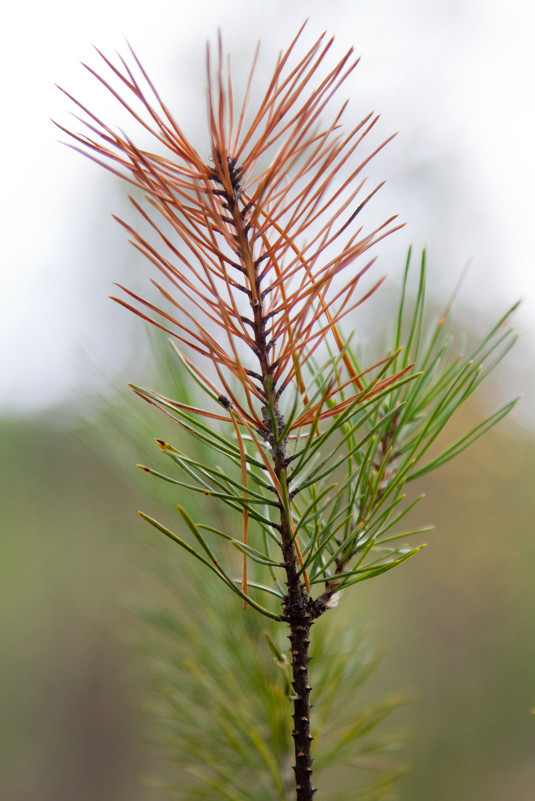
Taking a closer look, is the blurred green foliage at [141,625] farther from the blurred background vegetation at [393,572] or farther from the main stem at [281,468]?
the main stem at [281,468]

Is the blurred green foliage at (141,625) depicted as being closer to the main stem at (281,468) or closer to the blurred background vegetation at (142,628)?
the blurred background vegetation at (142,628)

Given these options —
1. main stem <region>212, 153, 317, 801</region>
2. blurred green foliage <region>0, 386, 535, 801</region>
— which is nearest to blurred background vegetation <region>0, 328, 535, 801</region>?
blurred green foliage <region>0, 386, 535, 801</region>

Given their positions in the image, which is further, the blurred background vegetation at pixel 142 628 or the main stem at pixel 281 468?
the blurred background vegetation at pixel 142 628

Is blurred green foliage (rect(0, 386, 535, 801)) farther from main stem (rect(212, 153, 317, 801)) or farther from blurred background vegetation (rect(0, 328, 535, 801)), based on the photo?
main stem (rect(212, 153, 317, 801))

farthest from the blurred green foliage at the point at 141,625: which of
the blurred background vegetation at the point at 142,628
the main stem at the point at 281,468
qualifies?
the main stem at the point at 281,468

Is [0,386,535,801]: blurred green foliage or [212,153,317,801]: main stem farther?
[0,386,535,801]: blurred green foliage

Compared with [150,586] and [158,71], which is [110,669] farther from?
[158,71]

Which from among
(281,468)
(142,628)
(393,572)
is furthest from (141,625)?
(281,468)

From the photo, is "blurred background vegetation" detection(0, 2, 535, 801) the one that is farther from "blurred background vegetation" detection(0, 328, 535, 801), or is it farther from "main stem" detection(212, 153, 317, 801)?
"main stem" detection(212, 153, 317, 801)

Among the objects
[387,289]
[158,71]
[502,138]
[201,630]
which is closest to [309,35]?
[158,71]
